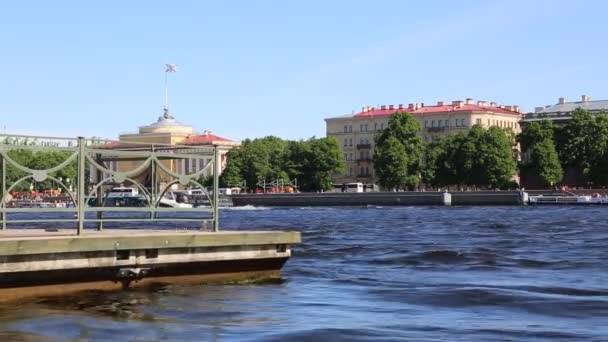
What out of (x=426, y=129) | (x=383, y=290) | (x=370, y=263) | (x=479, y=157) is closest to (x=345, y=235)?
(x=370, y=263)

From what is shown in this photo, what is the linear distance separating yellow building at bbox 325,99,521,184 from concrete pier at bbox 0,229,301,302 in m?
155

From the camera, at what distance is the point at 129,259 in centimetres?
1866

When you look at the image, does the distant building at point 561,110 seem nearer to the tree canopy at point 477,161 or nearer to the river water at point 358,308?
the tree canopy at point 477,161

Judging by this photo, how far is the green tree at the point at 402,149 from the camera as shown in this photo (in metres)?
153

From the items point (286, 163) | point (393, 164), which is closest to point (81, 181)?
point (393, 164)

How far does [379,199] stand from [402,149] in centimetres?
1208

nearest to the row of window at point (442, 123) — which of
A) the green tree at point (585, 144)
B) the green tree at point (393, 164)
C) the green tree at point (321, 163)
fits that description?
the green tree at point (321, 163)

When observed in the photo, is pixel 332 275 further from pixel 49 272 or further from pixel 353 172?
pixel 353 172

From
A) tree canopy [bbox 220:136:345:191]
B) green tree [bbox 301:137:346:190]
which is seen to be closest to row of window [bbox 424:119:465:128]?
tree canopy [bbox 220:136:345:191]

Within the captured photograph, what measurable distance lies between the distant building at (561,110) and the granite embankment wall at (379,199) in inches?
1521

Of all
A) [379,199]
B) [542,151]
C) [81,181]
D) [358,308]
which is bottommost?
[358,308]

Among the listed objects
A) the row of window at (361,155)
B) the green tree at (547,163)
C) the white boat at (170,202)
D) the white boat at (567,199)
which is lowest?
the white boat at (170,202)

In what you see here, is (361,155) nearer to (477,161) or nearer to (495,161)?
(477,161)

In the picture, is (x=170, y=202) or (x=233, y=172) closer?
(x=170, y=202)
